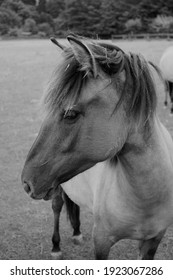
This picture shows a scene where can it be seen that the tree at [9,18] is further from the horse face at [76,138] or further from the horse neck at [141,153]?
the horse face at [76,138]

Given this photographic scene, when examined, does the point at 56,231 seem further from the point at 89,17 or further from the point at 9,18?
the point at 9,18

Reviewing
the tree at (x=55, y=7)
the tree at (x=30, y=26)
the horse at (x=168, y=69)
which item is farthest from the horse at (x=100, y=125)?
the tree at (x=30, y=26)

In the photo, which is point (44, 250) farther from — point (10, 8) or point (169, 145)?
point (10, 8)

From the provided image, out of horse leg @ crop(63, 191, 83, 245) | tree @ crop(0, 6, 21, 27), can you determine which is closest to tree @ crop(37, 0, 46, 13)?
tree @ crop(0, 6, 21, 27)

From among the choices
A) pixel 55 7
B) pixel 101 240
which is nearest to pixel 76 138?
pixel 101 240

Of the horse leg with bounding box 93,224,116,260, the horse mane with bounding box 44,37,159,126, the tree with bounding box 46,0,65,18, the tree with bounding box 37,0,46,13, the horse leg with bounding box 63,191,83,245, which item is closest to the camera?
the horse mane with bounding box 44,37,159,126

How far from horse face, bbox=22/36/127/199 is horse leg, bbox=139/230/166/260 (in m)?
0.96

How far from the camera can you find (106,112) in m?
1.64

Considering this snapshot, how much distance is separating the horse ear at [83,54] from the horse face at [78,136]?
0.09 metres

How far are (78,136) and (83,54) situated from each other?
36 centimetres

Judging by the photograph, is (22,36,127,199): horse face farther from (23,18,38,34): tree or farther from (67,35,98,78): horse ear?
(23,18,38,34): tree

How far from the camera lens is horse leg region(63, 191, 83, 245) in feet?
10.3

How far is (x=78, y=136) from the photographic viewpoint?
163cm

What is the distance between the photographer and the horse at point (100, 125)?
1580 millimetres
